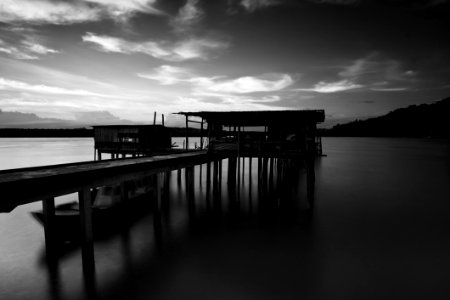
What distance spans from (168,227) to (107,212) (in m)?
3.01

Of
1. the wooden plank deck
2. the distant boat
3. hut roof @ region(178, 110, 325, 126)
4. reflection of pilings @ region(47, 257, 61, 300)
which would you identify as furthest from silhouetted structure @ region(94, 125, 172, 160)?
reflection of pilings @ region(47, 257, 61, 300)

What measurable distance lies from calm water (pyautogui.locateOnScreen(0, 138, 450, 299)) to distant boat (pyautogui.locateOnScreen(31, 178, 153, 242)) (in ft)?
2.96

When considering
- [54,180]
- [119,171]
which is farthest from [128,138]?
[54,180]

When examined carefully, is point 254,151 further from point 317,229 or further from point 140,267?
point 140,267

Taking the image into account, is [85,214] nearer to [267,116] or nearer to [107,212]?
[107,212]

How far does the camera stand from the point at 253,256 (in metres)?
9.92

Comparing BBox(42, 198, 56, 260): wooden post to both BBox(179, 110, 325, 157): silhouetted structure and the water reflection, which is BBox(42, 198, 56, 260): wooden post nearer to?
the water reflection

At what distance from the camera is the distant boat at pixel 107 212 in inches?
416

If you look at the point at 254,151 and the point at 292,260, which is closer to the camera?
the point at 292,260

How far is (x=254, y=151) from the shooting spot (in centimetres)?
1661

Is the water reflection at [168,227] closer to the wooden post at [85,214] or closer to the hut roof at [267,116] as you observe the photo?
the wooden post at [85,214]

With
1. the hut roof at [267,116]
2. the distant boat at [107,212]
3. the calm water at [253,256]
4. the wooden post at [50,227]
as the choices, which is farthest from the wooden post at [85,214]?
the hut roof at [267,116]

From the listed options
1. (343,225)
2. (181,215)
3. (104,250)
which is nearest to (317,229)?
(343,225)

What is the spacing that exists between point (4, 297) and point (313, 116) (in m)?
15.0
